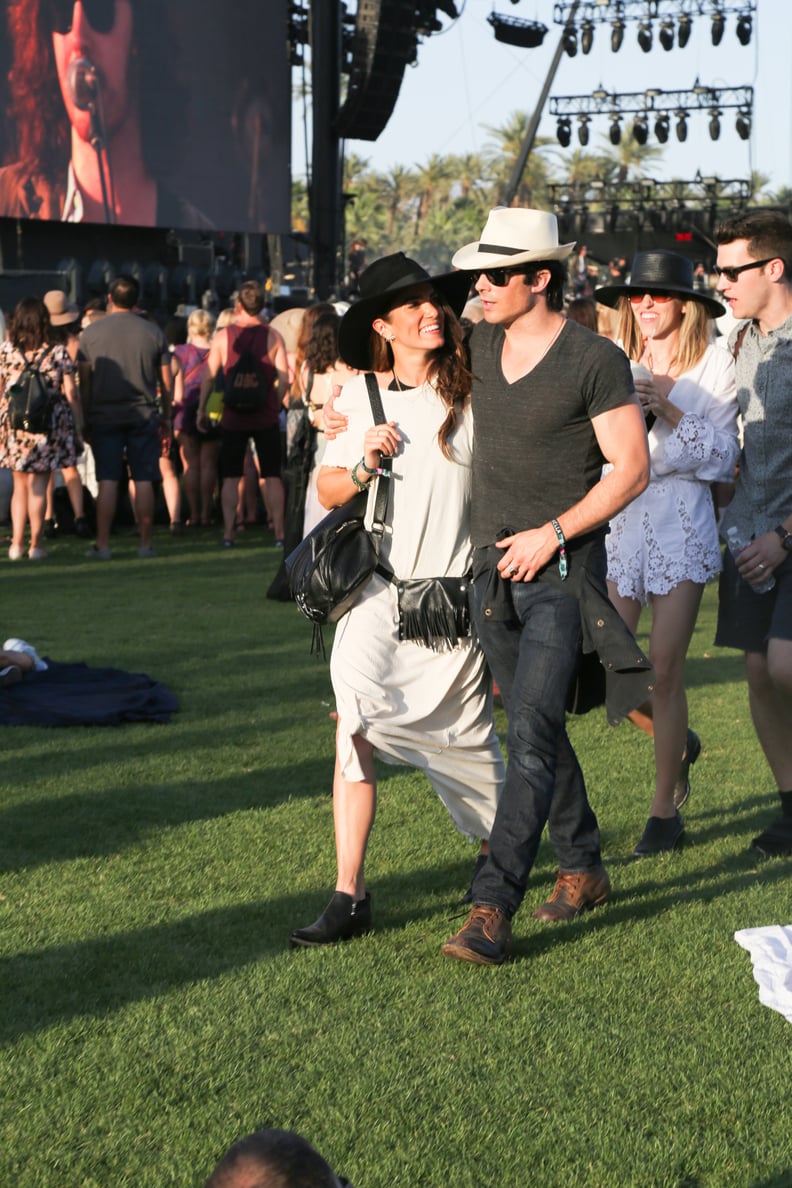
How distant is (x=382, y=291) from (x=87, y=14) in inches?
973

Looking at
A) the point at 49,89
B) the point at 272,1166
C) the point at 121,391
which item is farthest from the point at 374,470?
the point at 49,89

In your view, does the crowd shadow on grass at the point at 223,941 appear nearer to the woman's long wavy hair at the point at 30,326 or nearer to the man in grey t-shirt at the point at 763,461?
the man in grey t-shirt at the point at 763,461

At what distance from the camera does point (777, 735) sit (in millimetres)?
5348

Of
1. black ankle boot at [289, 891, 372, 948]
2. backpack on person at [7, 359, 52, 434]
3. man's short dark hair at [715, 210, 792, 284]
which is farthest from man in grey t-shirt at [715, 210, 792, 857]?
backpack on person at [7, 359, 52, 434]

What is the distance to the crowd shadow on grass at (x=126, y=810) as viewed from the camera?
521 cm

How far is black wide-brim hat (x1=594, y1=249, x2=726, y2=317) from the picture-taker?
16.7 feet

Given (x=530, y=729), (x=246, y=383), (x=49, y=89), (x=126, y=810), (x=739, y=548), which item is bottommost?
(x=126, y=810)

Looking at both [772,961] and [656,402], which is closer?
[772,961]

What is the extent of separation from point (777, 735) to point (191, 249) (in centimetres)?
2730

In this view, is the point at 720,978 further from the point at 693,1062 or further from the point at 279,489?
the point at 279,489

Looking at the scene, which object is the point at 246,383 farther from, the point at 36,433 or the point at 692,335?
the point at 692,335

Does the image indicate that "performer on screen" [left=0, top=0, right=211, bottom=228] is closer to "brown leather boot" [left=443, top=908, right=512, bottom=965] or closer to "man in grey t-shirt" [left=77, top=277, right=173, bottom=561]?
"man in grey t-shirt" [left=77, top=277, right=173, bottom=561]

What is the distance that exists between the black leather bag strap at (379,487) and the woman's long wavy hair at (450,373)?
16 centimetres

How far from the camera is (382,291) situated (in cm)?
425
